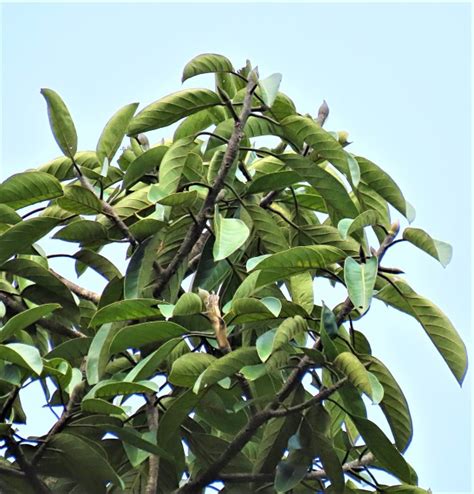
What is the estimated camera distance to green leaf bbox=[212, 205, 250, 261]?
163 cm

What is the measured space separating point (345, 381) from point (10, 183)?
2.31ft

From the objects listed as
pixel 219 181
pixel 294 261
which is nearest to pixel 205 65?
pixel 219 181

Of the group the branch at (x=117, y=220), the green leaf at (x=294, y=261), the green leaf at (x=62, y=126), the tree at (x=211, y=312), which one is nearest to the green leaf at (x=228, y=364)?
the tree at (x=211, y=312)

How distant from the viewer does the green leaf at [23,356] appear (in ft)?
5.16

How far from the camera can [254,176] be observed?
Answer: 201 centimetres

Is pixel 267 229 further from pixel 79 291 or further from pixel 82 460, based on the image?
pixel 82 460

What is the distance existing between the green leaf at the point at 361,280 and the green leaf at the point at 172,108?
1.46 feet

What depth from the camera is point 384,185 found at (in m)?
1.82

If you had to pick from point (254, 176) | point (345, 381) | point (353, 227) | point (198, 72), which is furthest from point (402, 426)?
point (198, 72)

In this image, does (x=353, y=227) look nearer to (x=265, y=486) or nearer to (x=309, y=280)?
(x=309, y=280)

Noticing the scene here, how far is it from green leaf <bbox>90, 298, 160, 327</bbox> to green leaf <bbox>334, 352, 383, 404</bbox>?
1.05ft

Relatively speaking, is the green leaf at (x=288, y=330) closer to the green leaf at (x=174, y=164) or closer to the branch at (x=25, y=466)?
the green leaf at (x=174, y=164)

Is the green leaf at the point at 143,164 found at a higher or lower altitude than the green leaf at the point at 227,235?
higher

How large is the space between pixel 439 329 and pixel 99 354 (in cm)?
57
